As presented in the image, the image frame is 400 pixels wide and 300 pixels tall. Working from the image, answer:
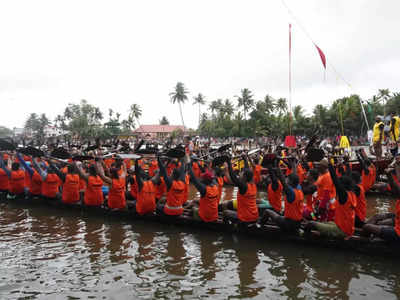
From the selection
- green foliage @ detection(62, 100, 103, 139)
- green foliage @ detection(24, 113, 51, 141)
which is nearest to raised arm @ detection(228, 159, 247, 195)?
green foliage @ detection(62, 100, 103, 139)

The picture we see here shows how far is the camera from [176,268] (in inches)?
231

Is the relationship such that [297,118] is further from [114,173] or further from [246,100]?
[114,173]

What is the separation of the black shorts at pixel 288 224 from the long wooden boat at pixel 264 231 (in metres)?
Result: 0.16

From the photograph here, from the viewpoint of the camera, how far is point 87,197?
8859 millimetres

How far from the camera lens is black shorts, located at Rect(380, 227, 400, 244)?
18.0ft

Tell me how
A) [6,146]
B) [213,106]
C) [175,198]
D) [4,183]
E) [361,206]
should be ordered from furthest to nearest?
[213,106], [4,183], [6,146], [175,198], [361,206]

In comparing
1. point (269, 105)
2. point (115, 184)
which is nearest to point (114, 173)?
point (115, 184)

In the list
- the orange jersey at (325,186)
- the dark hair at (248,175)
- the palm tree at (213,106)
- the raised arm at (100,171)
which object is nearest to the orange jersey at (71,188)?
the raised arm at (100,171)

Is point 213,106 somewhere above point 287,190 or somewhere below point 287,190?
above

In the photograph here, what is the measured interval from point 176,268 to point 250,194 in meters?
2.09

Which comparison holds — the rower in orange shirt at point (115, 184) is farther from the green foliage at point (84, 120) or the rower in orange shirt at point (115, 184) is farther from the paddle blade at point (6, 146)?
the green foliage at point (84, 120)

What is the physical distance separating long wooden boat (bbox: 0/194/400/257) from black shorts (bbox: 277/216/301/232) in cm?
16

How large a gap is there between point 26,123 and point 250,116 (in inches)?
3824

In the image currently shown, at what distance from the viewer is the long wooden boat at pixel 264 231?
5769 millimetres
